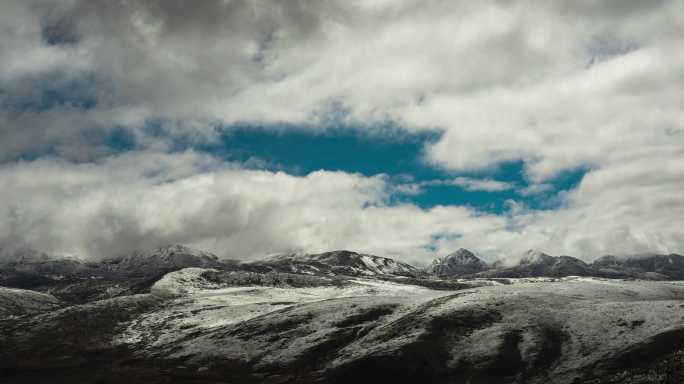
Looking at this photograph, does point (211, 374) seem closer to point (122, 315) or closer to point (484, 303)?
point (484, 303)

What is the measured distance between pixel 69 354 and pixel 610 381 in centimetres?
8414

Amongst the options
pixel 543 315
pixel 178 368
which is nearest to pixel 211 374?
pixel 178 368

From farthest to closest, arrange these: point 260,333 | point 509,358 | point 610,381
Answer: point 260,333, point 509,358, point 610,381

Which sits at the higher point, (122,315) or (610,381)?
(122,315)

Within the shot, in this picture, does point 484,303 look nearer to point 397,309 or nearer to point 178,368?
point 397,309

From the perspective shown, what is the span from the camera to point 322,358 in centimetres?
6650

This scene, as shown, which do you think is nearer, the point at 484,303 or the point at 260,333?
the point at 484,303

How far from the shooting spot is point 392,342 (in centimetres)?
6512

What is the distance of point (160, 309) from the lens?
129125mm

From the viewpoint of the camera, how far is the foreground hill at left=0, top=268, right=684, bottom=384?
2093 inches

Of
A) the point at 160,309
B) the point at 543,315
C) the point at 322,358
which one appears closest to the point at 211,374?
the point at 322,358

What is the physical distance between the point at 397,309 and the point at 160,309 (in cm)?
6960

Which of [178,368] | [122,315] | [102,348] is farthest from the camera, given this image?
[122,315]

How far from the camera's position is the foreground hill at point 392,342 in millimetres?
53156
